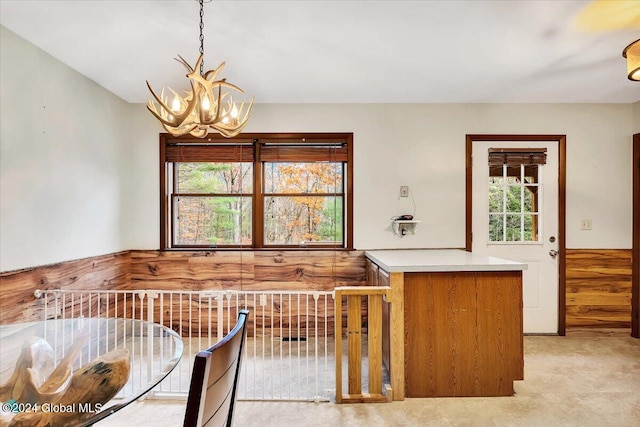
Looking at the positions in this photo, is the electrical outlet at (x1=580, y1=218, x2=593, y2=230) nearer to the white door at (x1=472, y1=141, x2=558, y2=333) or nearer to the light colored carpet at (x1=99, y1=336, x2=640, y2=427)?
the white door at (x1=472, y1=141, x2=558, y2=333)

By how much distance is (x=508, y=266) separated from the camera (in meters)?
2.26

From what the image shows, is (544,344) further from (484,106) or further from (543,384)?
(484,106)

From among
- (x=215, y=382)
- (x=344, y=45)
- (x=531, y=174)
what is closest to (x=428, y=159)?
(x=531, y=174)

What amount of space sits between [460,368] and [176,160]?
10.6 feet

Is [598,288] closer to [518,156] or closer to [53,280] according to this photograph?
[518,156]

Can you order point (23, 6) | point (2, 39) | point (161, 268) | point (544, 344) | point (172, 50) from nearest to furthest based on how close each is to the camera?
1. point (23, 6)
2. point (2, 39)
3. point (172, 50)
4. point (544, 344)
5. point (161, 268)

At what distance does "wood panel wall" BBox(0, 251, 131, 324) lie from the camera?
216 centimetres

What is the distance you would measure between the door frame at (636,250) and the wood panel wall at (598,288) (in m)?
0.03

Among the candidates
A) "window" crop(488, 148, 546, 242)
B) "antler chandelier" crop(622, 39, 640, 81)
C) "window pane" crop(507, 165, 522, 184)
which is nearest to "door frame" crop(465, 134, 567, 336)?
"window" crop(488, 148, 546, 242)

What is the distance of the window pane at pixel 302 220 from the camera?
3.64 meters

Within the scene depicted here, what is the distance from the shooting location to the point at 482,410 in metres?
2.15

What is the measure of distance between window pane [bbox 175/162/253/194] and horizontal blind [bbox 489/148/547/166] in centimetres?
264

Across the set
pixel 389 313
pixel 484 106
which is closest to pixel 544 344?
pixel 389 313

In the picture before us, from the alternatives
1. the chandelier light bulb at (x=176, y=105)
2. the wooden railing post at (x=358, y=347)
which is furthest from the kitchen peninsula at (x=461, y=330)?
the chandelier light bulb at (x=176, y=105)
